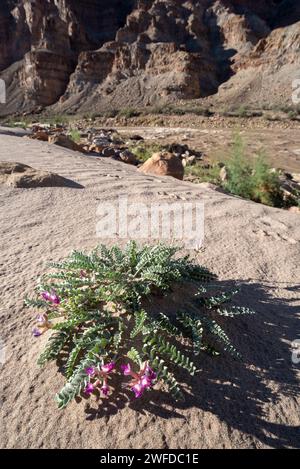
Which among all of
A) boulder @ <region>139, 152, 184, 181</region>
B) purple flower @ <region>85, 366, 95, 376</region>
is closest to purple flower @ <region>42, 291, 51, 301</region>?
purple flower @ <region>85, 366, 95, 376</region>

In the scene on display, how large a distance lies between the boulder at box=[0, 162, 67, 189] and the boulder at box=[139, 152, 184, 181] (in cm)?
203

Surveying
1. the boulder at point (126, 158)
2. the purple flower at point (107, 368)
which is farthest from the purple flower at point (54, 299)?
the boulder at point (126, 158)

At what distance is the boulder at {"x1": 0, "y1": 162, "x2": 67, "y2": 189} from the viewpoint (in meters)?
3.59

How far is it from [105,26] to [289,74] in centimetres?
3432

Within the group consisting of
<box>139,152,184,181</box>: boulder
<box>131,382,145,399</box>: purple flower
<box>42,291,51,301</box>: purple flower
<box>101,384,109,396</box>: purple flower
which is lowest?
<box>139,152,184,181</box>: boulder

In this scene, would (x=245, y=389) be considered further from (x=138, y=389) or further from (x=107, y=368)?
(x=107, y=368)

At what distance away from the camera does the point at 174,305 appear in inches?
64.8

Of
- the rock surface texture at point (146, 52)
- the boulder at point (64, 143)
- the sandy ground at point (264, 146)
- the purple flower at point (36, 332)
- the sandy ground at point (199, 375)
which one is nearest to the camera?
the sandy ground at point (199, 375)

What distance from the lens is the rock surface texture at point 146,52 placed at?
123 ft

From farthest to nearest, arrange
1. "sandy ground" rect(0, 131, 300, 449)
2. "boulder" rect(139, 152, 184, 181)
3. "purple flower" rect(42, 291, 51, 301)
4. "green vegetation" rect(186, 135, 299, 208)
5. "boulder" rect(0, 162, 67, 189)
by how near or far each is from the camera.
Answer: "boulder" rect(139, 152, 184, 181), "green vegetation" rect(186, 135, 299, 208), "boulder" rect(0, 162, 67, 189), "purple flower" rect(42, 291, 51, 301), "sandy ground" rect(0, 131, 300, 449)

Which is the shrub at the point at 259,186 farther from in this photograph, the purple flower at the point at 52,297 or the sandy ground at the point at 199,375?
the purple flower at the point at 52,297

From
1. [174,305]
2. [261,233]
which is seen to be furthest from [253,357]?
[261,233]

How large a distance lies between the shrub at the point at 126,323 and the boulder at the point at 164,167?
389cm

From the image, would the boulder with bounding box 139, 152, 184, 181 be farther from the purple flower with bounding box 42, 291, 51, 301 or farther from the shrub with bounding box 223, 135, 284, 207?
the purple flower with bounding box 42, 291, 51, 301
